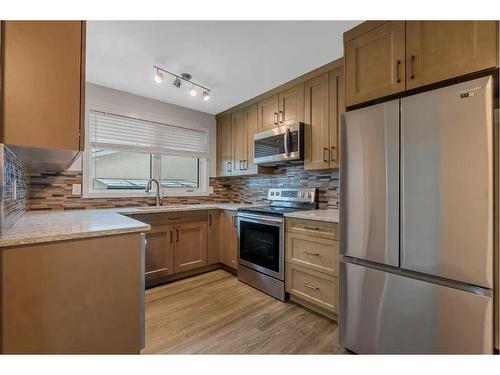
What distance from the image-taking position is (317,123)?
2396mm

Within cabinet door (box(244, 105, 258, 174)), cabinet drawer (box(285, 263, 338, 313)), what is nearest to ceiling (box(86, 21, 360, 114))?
cabinet door (box(244, 105, 258, 174))

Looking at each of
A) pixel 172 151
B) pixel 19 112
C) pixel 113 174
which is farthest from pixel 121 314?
pixel 172 151

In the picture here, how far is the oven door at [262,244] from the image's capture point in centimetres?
234

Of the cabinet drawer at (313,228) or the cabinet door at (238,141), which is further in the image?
the cabinet door at (238,141)

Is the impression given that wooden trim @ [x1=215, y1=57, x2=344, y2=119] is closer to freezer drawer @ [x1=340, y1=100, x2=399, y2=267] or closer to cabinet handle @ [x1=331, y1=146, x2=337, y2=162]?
cabinet handle @ [x1=331, y1=146, x2=337, y2=162]

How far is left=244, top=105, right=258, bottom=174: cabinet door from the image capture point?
3.09 meters

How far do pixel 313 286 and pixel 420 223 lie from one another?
1.10 metres

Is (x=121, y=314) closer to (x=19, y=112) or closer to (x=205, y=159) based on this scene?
(x=19, y=112)

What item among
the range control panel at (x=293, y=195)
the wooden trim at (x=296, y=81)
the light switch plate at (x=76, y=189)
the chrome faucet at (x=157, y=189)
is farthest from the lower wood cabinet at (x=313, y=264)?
the light switch plate at (x=76, y=189)

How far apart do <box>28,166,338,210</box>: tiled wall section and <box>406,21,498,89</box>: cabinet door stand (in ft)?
4.40

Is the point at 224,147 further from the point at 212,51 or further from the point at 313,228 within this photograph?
the point at 313,228

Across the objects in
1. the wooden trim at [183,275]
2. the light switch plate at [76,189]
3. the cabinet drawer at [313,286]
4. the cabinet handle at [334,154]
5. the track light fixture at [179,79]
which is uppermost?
the track light fixture at [179,79]

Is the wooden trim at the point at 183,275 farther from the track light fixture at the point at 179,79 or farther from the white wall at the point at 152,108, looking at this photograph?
the track light fixture at the point at 179,79

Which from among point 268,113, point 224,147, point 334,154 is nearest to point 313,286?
point 334,154
